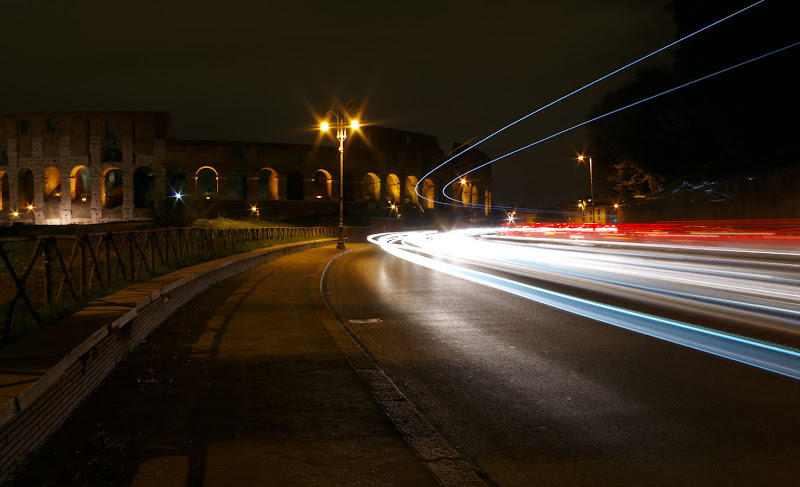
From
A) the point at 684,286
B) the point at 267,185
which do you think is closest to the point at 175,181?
the point at 267,185

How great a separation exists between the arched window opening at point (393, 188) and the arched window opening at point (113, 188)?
112ft

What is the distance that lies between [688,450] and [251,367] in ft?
13.4

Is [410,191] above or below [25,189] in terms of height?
above

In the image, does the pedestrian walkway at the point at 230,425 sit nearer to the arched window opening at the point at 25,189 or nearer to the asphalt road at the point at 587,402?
the asphalt road at the point at 587,402

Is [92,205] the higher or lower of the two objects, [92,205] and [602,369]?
the higher

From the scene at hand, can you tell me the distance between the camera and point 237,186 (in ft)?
244

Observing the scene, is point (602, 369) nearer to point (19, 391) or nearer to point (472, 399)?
point (472, 399)

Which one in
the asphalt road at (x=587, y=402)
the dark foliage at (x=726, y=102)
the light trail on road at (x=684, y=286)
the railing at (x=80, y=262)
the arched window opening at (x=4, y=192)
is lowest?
the asphalt road at (x=587, y=402)

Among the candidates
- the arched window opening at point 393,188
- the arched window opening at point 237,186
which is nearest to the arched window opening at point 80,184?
the arched window opening at point 237,186

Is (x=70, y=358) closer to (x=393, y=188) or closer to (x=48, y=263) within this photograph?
(x=48, y=263)

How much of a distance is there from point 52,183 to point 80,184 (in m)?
2.94

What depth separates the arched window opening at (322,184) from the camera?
75.0 m

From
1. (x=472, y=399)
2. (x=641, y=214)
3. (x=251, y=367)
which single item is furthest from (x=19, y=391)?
(x=641, y=214)

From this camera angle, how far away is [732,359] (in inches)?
247
